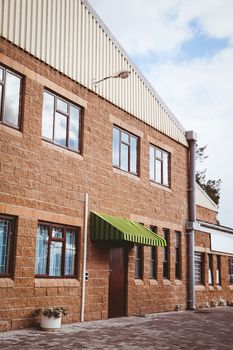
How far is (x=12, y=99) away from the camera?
1240cm

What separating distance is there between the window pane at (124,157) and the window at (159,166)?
6.38 ft

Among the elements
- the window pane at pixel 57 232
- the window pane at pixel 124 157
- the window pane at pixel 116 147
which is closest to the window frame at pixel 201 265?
the window pane at pixel 124 157

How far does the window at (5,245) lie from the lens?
459 inches

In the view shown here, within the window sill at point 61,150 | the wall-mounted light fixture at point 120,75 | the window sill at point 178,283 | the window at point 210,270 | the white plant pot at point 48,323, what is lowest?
the white plant pot at point 48,323

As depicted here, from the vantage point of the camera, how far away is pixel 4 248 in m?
11.7

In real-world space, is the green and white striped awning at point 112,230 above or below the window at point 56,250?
above

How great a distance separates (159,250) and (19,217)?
8.13 meters

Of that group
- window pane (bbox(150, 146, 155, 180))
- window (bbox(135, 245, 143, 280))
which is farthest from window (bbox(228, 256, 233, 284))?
window (bbox(135, 245, 143, 280))

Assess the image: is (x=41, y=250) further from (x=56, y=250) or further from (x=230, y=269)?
(x=230, y=269)

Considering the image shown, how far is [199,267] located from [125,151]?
838 cm

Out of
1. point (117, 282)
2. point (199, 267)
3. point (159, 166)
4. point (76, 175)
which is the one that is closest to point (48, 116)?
point (76, 175)

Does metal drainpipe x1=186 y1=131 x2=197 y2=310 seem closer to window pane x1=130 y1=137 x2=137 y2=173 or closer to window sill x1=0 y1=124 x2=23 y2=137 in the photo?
window pane x1=130 y1=137 x2=137 y2=173

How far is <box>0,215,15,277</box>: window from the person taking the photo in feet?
38.3

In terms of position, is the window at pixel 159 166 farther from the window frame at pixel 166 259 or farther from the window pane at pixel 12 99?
the window pane at pixel 12 99
